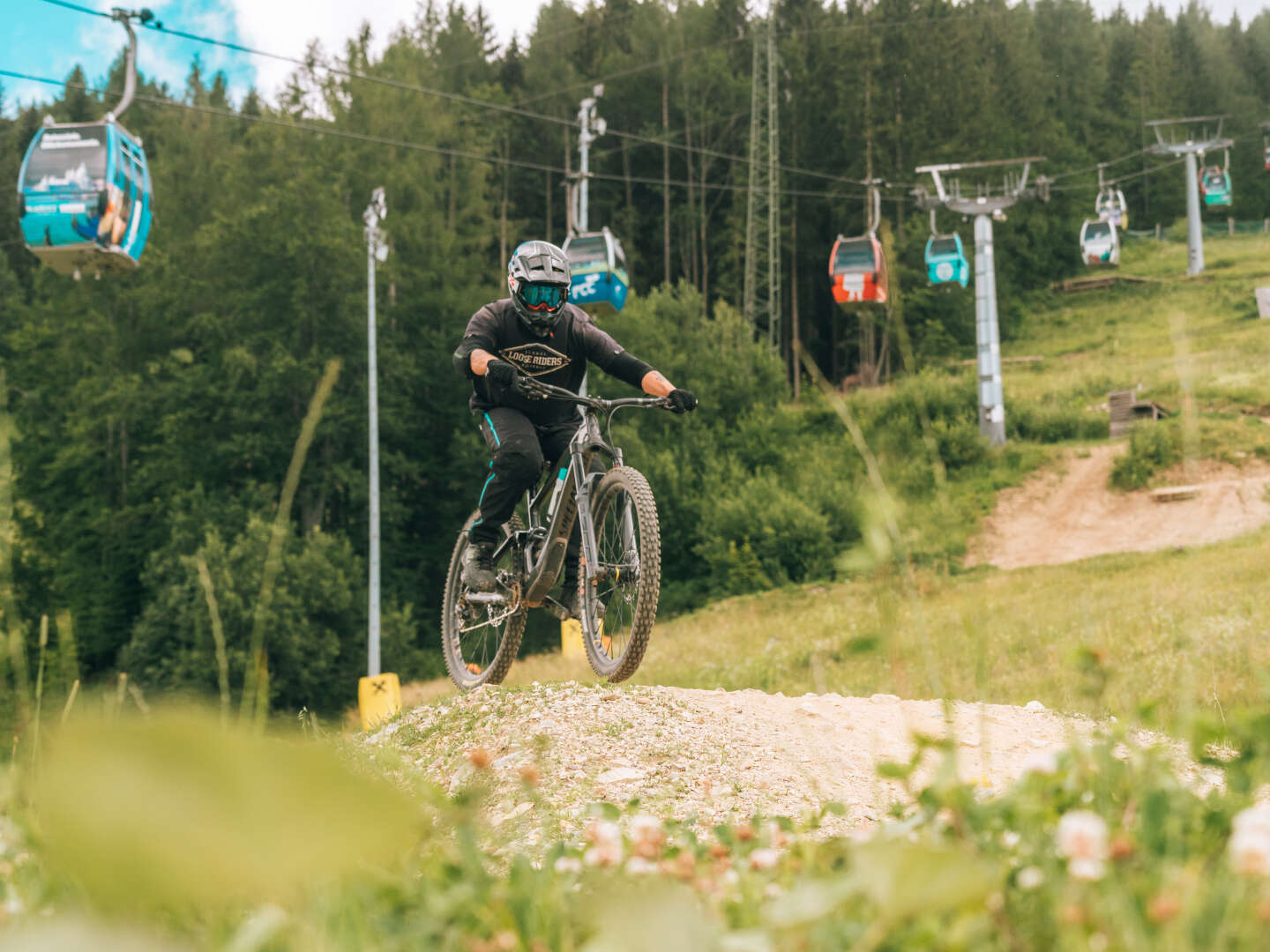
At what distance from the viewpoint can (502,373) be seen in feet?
19.2

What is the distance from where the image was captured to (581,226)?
20.3 m

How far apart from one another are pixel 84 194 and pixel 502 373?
9.20 meters

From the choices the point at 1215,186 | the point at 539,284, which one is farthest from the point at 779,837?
the point at 1215,186

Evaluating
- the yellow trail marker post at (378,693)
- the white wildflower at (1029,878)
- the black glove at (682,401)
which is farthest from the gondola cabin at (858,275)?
the white wildflower at (1029,878)

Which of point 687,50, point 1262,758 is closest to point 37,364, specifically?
point 687,50

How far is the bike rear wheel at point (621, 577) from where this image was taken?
5.84 meters

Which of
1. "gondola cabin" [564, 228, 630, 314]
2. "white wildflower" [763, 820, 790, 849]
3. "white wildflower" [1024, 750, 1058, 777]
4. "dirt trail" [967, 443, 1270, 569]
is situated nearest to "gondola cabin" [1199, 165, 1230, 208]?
"dirt trail" [967, 443, 1270, 569]

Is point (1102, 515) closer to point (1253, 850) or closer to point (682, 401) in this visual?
point (682, 401)

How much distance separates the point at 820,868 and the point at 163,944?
109 centimetres

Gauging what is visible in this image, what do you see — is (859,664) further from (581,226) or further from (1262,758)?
(1262,758)

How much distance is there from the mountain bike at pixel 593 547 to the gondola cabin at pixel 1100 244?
2803cm

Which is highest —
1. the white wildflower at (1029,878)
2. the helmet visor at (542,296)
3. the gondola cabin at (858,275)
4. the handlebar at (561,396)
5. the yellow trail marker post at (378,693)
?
the gondola cabin at (858,275)

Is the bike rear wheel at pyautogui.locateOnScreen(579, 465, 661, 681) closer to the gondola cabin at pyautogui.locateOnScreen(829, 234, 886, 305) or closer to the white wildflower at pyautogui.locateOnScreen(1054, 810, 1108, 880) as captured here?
the white wildflower at pyautogui.locateOnScreen(1054, 810, 1108, 880)

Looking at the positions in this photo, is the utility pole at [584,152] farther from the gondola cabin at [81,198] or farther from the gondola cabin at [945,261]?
the gondola cabin at [945,261]
